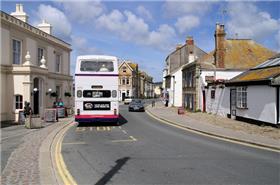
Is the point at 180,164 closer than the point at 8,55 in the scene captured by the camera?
Yes

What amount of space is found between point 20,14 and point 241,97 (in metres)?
21.8

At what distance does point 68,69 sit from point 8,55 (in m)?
16.8

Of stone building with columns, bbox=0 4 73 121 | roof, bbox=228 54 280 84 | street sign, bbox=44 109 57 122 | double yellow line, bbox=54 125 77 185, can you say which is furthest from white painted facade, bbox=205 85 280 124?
stone building with columns, bbox=0 4 73 121

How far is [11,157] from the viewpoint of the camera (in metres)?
11.1

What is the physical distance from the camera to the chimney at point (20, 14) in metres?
32.7

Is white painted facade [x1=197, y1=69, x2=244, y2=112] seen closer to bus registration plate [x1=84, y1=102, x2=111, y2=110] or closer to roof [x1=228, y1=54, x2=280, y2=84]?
roof [x1=228, y1=54, x2=280, y2=84]

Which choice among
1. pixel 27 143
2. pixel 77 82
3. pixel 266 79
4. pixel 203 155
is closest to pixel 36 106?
pixel 77 82

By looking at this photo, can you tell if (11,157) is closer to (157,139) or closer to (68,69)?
(157,139)

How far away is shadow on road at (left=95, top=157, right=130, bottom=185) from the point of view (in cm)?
815

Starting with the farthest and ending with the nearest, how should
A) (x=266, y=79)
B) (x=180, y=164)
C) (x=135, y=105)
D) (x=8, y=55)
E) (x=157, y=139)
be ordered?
(x=135, y=105) → (x=8, y=55) → (x=266, y=79) → (x=157, y=139) → (x=180, y=164)

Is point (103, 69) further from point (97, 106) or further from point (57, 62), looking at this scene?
point (57, 62)

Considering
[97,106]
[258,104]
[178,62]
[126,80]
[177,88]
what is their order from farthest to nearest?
[126,80]
[178,62]
[177,88]
[258,104]
[97,106]

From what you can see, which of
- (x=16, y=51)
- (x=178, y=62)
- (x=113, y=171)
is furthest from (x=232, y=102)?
(x=178, y=62)

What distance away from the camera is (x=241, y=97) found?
2616 centimetres
